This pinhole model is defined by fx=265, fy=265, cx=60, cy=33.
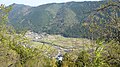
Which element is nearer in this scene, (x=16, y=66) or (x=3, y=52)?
(x=3, y=52)

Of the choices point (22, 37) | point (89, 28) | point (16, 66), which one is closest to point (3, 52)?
point (16, 66)

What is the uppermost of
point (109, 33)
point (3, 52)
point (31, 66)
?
point (109, 33)

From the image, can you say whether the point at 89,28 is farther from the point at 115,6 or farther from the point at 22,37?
the point at 22,37

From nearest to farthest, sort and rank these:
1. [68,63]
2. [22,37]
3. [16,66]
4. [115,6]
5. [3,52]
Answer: [115,6], [68,63], [3,52], [16,66], [22,37]

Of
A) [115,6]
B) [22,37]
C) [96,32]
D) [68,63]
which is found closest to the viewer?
[115,6]

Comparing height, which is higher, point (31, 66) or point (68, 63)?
point (68, 63)

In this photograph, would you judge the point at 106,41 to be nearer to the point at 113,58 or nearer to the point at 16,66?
the point at 113,58

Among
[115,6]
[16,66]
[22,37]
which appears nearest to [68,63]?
[115,6]

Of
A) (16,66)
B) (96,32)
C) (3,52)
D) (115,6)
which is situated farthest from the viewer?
(16,66)

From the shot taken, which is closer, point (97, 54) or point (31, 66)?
point (97, 54)
